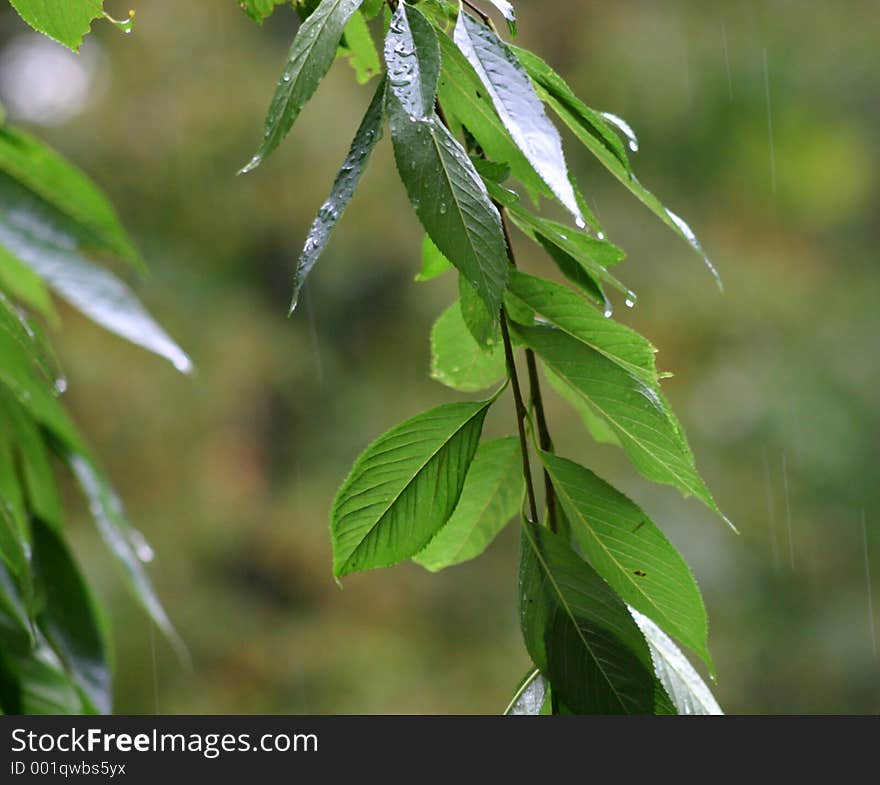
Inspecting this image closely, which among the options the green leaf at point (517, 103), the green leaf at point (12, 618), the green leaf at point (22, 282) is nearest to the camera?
the green leaf at point (517, 103)

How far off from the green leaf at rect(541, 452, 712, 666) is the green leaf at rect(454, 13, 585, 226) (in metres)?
0.10

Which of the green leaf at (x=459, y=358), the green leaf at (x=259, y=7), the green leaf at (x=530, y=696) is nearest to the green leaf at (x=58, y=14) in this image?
the green leaf at (x=259, y=7)

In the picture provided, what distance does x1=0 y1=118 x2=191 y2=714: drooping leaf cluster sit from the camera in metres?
0.63

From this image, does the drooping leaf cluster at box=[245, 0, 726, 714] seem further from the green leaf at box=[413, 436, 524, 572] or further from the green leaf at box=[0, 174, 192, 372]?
the green leaf at box=[0, 174, 192, 372]

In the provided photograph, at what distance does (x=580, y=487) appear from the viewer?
1.25 ft

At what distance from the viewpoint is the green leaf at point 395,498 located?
36 cm

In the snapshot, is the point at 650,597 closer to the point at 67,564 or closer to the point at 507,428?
the point at 67,564

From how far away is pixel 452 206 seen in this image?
313mm

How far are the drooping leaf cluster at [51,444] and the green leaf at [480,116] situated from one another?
0.29 metres

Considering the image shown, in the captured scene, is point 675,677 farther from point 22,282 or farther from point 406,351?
point 406,351

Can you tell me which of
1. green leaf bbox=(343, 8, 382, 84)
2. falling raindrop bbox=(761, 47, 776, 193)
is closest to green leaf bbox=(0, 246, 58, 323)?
green leaf bbox=(343, 8, 382, 84)

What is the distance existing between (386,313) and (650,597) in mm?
2735

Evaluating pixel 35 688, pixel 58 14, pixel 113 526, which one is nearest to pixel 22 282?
pixel 113 526

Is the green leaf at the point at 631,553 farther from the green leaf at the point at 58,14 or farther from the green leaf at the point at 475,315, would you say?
the green leaf at the point at 58,14
